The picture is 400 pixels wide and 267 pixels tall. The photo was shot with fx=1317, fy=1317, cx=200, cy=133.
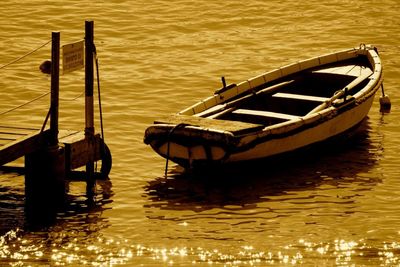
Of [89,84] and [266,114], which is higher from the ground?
[89,84]

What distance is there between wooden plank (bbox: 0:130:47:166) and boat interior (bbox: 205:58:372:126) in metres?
4.18

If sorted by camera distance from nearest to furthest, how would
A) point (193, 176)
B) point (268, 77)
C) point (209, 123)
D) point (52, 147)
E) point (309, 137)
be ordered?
point (52, 147) → point (209, 123) → point (193, 176) → point (309, 137) → point (268, 77)

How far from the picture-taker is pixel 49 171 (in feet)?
69.4

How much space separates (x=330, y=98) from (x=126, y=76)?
6959 mm

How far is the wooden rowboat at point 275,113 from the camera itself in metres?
22.5

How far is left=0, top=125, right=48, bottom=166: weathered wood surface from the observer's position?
66.5 feet

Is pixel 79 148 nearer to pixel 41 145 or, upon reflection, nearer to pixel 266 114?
pixel 41 145

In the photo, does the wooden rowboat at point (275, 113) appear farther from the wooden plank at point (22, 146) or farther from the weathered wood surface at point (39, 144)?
the wooden plank at point (22, 146)

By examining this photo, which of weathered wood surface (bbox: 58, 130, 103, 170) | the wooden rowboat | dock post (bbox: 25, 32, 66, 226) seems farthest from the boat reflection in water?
dock post (bbox: 25, 32, 66, 226)

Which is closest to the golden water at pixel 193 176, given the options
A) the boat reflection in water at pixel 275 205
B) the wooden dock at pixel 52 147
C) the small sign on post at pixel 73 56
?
the boat reflection in water at pixel 275 205

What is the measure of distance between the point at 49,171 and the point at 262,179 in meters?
4.11

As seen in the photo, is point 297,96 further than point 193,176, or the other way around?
point 297,96

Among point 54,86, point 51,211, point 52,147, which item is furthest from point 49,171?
point 54,86

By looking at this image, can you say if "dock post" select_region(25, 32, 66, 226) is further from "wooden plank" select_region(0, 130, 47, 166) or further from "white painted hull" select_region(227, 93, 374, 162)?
"white painted hull" select_region(227, 93, 374, 162)
